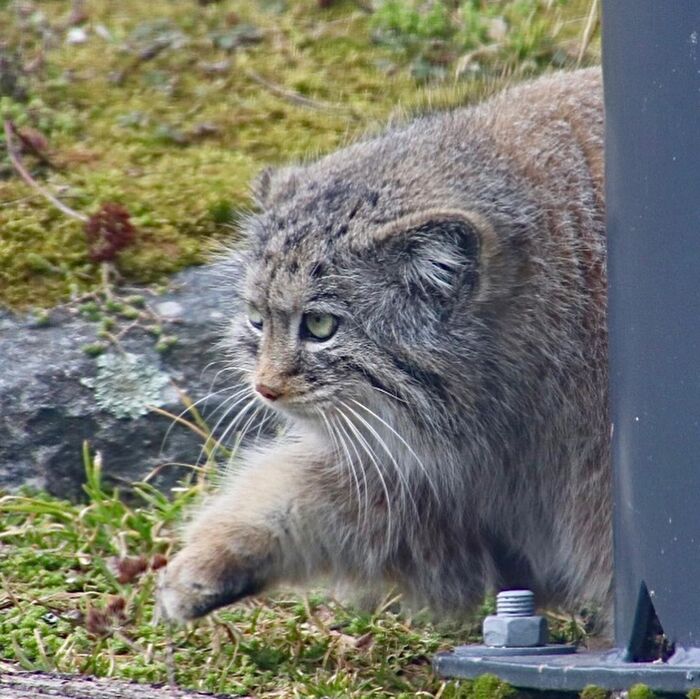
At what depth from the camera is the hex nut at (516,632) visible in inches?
137

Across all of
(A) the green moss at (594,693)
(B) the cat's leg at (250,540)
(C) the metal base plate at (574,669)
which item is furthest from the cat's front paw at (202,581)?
(A) the green moss at (594,693)

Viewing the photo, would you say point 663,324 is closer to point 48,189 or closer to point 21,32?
point 48,189

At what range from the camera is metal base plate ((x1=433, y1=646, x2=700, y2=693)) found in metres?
3.00

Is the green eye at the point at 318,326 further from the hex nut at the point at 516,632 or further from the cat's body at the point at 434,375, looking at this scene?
the hex nut at the point at 516,632

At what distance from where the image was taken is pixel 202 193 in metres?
5.70

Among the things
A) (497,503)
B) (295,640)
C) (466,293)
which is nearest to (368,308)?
(466,293)

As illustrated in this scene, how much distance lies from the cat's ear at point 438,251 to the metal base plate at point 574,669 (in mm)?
1005

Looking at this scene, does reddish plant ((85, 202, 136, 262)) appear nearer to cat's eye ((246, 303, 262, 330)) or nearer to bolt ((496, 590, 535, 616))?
cat's eye ((246, 303, 262, 330))

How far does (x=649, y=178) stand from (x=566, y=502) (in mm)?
1162

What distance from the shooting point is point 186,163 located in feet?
19.5

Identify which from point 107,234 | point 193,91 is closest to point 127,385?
point 107,234

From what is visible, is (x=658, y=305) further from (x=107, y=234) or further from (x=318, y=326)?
(x=107, y=234)

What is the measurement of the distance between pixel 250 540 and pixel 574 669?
4.17ft

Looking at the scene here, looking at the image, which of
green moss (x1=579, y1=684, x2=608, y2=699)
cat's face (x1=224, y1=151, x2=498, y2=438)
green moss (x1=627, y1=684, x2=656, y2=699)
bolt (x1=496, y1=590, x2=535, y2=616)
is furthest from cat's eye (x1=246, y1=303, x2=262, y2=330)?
green moss (x1=627, y1=684, x2=656, y2=699)
